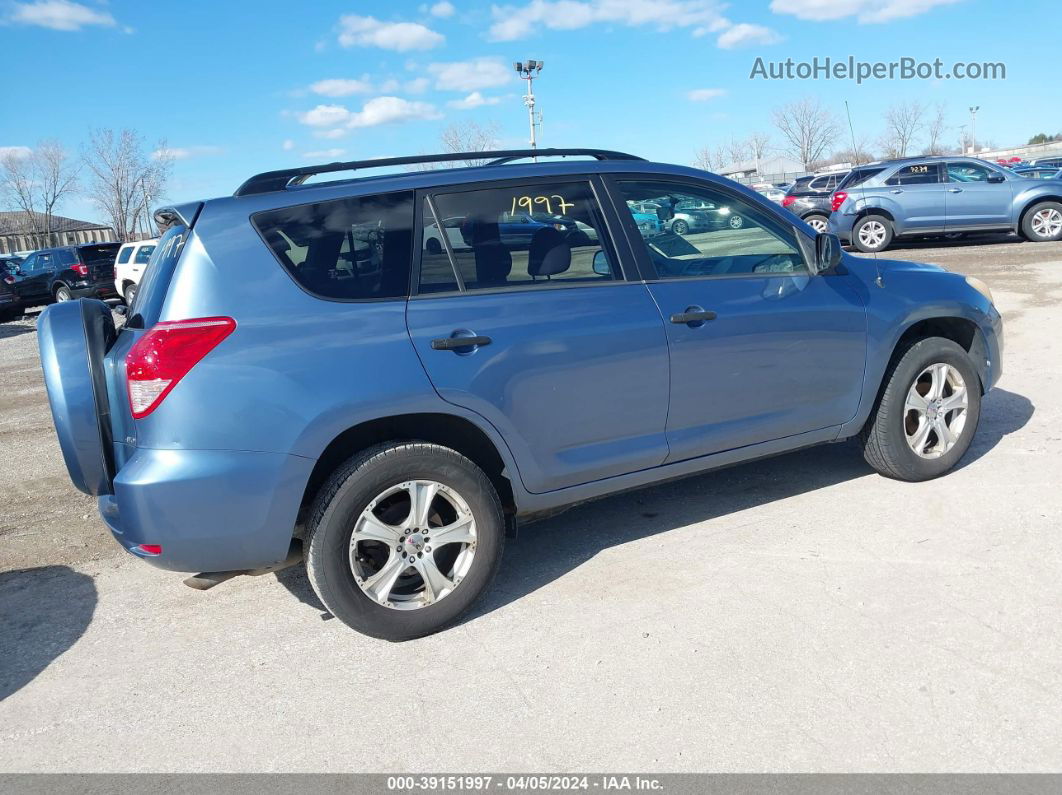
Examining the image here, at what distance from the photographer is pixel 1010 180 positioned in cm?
1703

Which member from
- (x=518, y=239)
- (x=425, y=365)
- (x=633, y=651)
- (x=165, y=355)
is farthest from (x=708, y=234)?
(x=165, y=355)

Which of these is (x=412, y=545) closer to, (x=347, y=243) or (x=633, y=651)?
(x=633, y=651)

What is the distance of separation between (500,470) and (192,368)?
134 cm

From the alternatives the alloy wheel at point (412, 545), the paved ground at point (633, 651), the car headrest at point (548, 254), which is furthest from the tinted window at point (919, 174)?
the alloy wheel at point (412, 545)

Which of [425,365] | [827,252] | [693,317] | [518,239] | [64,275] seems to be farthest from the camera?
[64,275]

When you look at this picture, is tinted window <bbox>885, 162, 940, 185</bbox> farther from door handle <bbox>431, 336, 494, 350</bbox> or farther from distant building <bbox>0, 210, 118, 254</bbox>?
distant building <bbox>0, 210, 118, 254</bbox>

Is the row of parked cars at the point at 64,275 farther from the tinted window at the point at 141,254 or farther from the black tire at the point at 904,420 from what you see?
the black tire at the point at 904,420

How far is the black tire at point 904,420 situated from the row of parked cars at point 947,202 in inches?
531

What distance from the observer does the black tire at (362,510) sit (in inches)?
134

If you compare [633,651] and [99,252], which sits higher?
[99,252]

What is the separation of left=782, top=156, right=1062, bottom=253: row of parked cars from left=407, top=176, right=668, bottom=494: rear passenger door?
14.9m

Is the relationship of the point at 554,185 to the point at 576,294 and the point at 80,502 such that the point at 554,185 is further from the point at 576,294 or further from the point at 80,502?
the point at 80,502

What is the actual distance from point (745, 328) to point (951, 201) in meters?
15.0

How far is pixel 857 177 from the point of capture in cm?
1805
